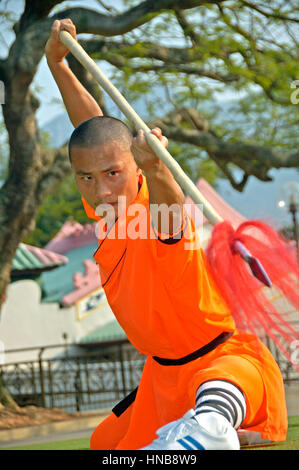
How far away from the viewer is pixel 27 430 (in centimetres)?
758

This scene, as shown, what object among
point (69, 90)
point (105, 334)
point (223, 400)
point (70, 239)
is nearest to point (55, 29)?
point (69, 90)

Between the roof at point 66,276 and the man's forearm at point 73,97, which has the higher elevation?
the man's forearm at point 73,97

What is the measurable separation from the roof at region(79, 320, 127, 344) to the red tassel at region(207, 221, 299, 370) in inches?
581

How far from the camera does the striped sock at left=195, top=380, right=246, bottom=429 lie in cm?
199

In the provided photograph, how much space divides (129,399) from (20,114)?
19.6 feet

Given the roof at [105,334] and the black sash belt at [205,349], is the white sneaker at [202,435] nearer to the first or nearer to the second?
the black sash belt at [205,349]

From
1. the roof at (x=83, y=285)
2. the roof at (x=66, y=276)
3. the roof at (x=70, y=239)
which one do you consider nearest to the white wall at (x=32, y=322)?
the roof at (x=83, y=285)

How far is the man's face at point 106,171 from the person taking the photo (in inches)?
91.4

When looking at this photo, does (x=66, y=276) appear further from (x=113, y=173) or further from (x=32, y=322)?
(x=113, y=173)

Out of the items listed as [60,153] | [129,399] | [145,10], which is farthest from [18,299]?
[129,399]

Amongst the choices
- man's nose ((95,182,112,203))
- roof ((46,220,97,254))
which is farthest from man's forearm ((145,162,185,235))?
roof ((46,220,97,254))

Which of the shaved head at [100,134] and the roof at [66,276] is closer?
the shaved head at [100,134]

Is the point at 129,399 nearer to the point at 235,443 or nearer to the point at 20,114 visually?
the point at 235,443

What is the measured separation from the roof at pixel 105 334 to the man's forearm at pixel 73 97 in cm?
1414
